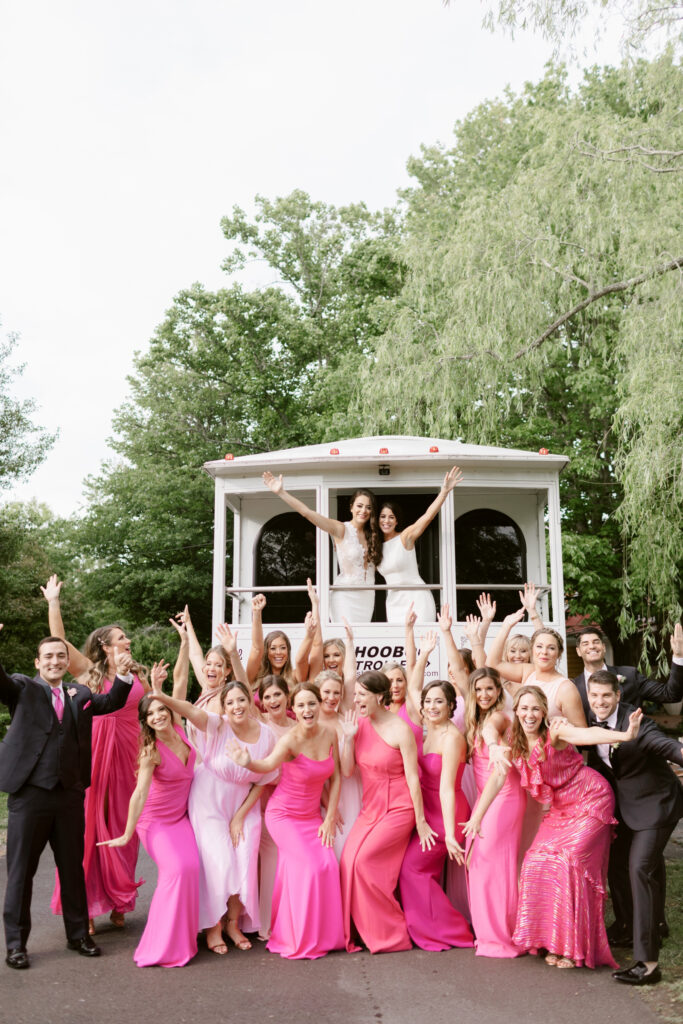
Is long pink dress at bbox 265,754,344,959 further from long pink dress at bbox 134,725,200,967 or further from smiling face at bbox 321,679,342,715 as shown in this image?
long pink dress at bbox 134,725,200,967

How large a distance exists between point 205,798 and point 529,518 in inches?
202

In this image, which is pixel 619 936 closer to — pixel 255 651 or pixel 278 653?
pixel 278 653

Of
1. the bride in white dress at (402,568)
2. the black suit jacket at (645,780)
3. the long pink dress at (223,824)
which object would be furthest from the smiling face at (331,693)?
the bride in white dress at (402,568)

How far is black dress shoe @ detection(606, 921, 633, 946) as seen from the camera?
5.86 metres

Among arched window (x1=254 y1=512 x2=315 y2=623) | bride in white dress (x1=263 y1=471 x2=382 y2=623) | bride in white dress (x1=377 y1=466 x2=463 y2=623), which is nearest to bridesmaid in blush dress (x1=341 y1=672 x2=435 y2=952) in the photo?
bride in white dress (x1=377 y1=466 x2=463 y2=623)

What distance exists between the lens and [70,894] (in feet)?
18.7

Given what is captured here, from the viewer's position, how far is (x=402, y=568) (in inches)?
329

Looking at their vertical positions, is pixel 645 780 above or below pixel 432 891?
above

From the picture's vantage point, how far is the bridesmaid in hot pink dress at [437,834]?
5.75 metres

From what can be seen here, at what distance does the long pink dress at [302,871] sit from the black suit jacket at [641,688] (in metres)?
1.66

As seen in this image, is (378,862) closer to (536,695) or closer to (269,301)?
(536,695)

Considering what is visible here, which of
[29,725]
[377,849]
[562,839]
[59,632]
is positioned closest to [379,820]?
[377,849]

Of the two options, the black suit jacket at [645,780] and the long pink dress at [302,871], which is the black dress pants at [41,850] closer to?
the long pink dress at [302,871]

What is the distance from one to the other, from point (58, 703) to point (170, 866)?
1137 mm
